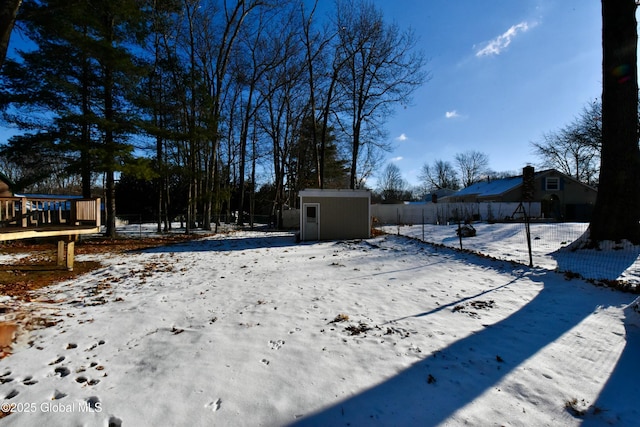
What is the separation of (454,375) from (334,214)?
11879 millimetres

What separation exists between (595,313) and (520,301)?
930mm

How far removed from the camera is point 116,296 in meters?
5.32

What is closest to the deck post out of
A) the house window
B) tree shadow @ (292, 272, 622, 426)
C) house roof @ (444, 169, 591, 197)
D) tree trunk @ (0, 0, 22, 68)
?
tree trunk @ (0, 0, 22, 68)

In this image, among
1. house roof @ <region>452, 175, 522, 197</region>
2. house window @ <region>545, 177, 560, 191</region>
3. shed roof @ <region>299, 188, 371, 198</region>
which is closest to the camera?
shed roof @ <region>299, 188, 371, 198</region>

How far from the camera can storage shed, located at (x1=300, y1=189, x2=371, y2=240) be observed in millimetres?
14414

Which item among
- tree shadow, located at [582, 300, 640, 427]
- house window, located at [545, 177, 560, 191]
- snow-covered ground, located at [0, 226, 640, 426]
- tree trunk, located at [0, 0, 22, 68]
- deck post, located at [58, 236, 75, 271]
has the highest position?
tree trunk, located at [0, 0, 22, 68]

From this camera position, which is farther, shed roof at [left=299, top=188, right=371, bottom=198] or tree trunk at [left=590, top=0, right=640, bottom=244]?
shed roof at [left=299, top=188, right=371, bottom=198]

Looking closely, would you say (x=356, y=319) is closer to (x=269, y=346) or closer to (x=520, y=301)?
(x=269, y=346)

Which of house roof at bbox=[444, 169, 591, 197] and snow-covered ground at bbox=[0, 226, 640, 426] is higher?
house roof at bbox=[444, 169, 591, 197]

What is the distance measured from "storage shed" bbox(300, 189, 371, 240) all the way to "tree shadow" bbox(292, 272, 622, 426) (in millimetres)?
10171

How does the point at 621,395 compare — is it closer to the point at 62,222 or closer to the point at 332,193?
the point at 62,222

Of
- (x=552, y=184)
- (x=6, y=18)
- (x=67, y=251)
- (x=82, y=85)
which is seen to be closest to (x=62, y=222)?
(x=67, y=251)

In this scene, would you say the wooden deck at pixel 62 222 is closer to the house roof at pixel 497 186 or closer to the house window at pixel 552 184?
the house roof at pixel 497 186

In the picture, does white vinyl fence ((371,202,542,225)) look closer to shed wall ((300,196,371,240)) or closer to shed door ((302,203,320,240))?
shed wall ((300,196,371,240))
